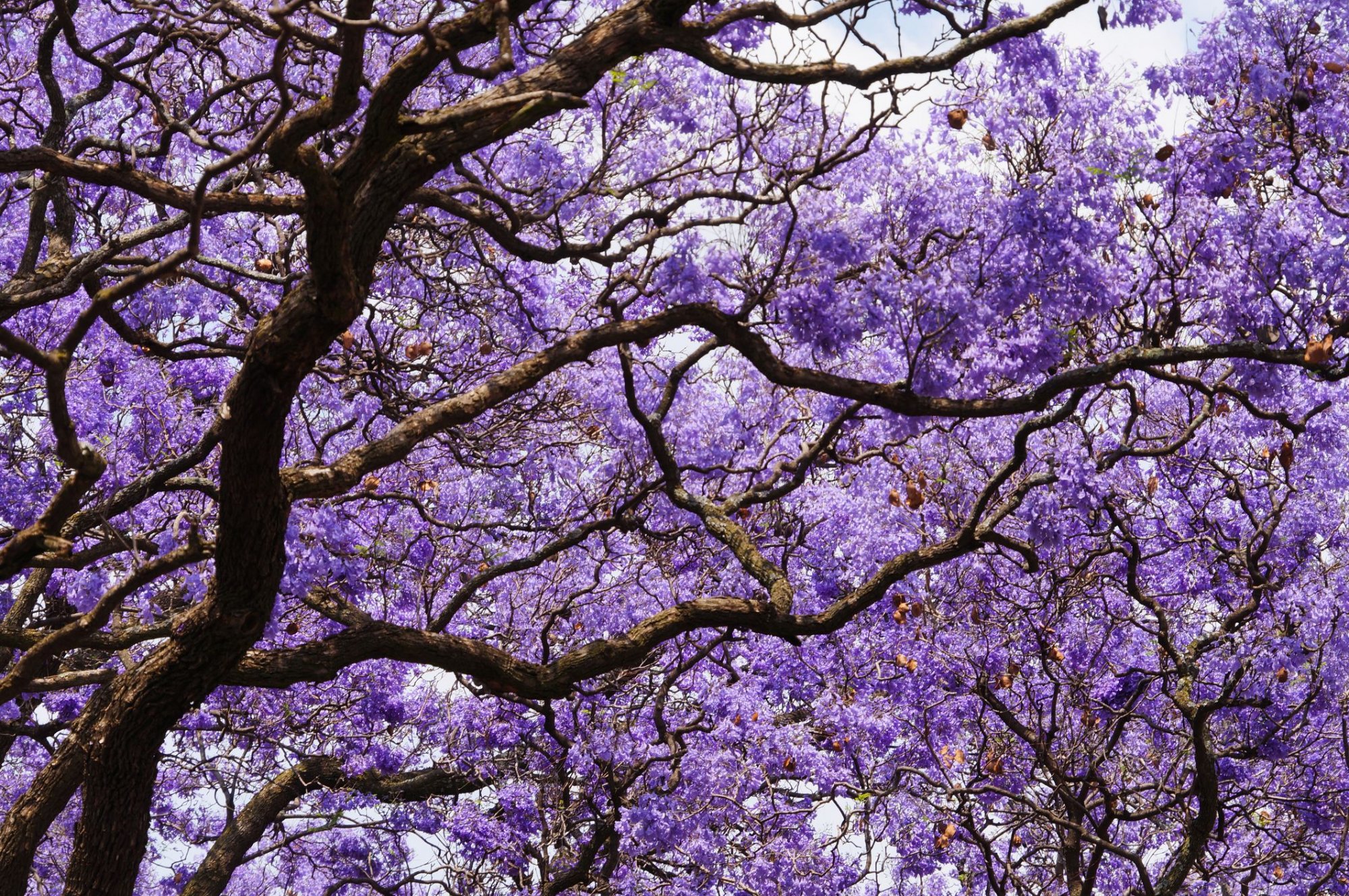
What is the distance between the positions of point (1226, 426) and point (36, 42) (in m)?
8.54

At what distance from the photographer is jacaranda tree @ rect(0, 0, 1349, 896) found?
5930mm

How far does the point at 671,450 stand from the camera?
859 cm

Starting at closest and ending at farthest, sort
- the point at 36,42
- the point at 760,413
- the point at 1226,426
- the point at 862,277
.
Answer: the point at 862,277 < the point at 36,42 < the point at 1226,426 < the point at 760,413

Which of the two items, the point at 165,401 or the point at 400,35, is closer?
the point at 400,35

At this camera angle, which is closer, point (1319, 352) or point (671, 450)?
point (1319, 352)

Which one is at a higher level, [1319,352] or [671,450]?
[671,450]

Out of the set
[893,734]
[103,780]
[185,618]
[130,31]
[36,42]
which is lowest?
[103,780]

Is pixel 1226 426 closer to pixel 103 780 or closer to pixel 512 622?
pixel 512 622

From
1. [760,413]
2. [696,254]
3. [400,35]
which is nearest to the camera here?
[400,35]

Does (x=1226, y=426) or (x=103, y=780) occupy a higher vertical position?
(x=1226, y=426)

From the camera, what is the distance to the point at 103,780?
17.7 ft

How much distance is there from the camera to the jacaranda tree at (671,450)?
5930 mm

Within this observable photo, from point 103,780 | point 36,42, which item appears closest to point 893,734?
point 103,780

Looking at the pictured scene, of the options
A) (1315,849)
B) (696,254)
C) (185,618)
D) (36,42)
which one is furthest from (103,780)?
(1315,849)
